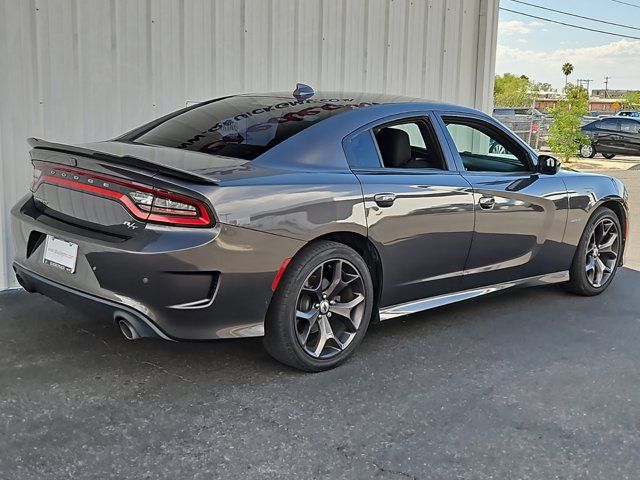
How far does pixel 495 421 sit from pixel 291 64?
450 cm

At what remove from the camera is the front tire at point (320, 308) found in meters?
3.72

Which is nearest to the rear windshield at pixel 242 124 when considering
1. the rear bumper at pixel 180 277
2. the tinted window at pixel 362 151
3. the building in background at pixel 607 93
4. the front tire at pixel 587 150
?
the tinted window at pixel 362 151

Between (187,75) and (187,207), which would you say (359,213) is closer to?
(187,207)

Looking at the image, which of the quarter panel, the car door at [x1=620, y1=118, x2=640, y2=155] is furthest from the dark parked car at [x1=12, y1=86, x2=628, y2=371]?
the car door at [x1=620, y1=118, x2=640, y2=155]

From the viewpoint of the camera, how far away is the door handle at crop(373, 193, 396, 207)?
405 centimetres

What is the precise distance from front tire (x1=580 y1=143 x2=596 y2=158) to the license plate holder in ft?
79.9

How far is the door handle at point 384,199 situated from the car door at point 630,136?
23.8 meters

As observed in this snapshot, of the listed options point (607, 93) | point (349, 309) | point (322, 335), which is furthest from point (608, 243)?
point (607, 93)

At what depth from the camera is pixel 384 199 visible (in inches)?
161

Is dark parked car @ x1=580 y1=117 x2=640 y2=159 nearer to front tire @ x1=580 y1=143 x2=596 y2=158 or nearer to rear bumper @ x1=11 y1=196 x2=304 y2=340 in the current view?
front tire @ x1=580 y1=143 x2=596 y2=158

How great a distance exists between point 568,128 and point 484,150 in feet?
67.1

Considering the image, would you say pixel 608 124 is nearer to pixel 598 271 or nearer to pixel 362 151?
pixel 598 271

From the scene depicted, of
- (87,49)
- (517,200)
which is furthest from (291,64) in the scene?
(517,200)

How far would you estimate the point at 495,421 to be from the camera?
3.48 meters
